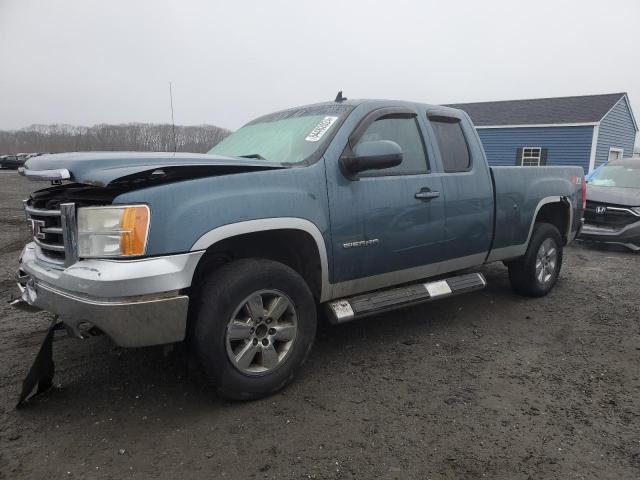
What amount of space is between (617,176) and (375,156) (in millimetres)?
8211

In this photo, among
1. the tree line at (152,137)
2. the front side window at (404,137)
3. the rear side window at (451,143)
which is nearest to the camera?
the front side window at (404,137)

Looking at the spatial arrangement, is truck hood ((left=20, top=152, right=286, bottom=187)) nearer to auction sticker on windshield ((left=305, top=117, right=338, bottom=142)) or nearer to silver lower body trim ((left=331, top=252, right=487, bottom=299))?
auction sticker on windshield ((left=305, top=117, right=338, bottom=142))

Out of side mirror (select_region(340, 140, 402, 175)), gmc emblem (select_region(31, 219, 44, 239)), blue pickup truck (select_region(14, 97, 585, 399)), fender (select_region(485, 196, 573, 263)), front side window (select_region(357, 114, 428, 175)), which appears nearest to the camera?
blue pickup truck (select_region(14, 97, 585, 399))

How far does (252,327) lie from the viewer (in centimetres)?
291

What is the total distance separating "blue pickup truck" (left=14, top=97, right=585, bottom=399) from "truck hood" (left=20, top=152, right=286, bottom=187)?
1cm

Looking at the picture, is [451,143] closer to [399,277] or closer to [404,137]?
[404,137]

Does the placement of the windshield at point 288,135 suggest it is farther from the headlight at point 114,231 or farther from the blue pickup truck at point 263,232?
the headlight at point 114,231

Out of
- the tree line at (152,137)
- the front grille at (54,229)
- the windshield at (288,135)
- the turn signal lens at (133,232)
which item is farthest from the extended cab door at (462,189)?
the front grille at (54,229)

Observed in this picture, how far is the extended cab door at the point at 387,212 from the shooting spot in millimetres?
3346

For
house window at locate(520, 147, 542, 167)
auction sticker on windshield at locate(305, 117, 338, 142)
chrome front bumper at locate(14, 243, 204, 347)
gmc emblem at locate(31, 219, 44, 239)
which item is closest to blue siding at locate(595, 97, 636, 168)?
house window at locate(520, 147, 542, 167)

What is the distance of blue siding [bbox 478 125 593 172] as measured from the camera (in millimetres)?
21406

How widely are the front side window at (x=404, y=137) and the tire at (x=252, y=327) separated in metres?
1.30

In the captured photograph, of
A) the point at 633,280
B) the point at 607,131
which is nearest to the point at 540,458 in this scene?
the point at 633,280

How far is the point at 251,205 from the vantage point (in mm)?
2891
